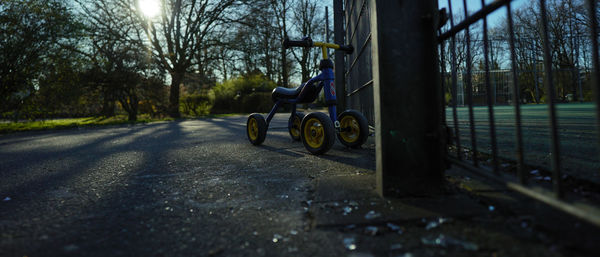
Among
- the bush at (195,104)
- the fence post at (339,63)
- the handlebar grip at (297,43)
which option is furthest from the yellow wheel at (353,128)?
the bush at (195,104)

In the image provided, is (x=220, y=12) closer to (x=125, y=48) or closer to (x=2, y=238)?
(x=125, y=48)

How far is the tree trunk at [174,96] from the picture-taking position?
15.4 meters

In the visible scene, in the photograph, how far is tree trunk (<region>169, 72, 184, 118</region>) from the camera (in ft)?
50.5

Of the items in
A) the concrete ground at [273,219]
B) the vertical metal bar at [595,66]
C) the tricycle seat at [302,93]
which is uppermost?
the tricycle seat at [302,93]

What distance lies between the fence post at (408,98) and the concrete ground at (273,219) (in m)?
0.13

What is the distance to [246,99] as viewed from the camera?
22422mm

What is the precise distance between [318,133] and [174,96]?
14438mm

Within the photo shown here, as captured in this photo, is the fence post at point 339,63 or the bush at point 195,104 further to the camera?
the bush at point 195,104

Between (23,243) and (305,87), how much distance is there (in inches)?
108

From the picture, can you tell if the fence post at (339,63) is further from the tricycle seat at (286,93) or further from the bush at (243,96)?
the bush at (243,96)

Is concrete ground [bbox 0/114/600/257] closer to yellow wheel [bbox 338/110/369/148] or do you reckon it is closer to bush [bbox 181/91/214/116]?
yellow wheel [bbox 338/110/369/148]

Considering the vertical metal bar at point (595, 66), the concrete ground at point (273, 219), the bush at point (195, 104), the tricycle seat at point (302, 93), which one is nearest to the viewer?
the vertical metal bar at point (595, 66)

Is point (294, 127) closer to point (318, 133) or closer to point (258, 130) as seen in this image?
point (258, 130)

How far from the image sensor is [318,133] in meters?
3.03
